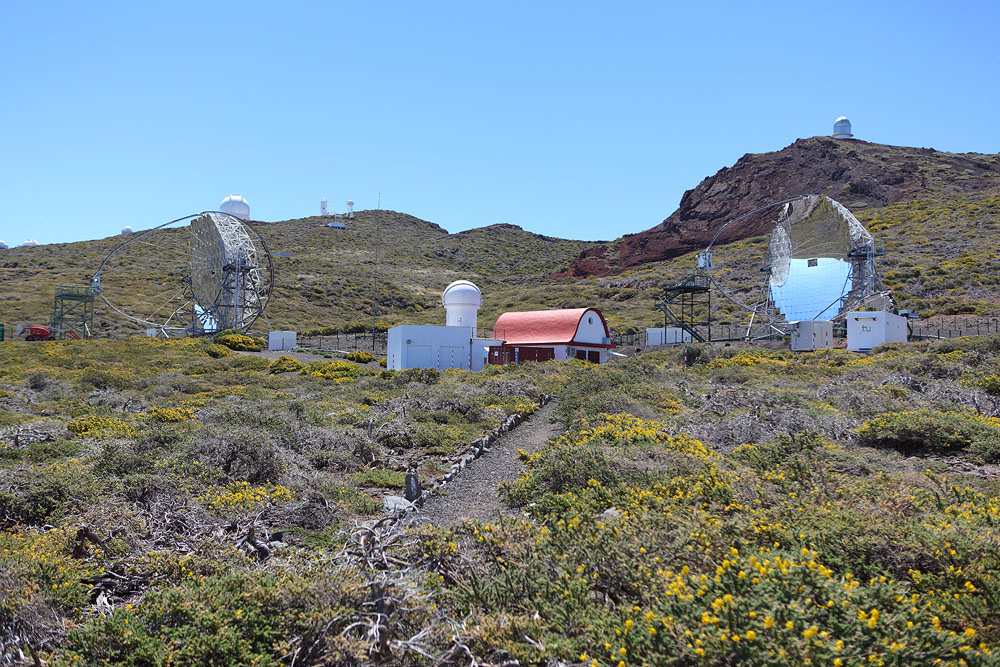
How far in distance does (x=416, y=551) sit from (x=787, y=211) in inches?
1463

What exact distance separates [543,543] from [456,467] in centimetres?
474

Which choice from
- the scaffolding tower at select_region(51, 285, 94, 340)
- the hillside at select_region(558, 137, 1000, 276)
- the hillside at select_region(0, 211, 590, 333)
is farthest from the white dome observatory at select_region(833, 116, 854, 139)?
the scaffolding tower at select_region(51, 285, 94, 340)

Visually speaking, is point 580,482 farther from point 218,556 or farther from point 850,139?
point 850,139

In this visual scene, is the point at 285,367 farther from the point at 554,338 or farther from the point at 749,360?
the point at 749,360

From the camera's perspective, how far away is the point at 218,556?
5.27m

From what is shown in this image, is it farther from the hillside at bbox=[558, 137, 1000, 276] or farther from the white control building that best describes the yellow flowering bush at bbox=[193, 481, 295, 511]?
the hillside at bbox=[558, 137, 1000, 276]

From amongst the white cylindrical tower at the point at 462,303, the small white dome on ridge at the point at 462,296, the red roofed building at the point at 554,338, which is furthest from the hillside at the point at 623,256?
the red roofed building at the point at 554,338

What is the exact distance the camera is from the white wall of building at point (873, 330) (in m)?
29.0

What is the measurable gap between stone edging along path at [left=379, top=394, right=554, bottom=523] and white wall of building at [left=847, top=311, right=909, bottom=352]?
20543mm

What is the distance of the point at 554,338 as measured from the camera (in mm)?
29547

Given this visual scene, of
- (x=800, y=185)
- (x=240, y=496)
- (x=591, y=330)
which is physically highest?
(x=800, y=185)

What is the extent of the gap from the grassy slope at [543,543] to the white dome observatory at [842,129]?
11050 cm

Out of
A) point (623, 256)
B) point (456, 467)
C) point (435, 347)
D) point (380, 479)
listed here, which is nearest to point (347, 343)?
point (435, 347)

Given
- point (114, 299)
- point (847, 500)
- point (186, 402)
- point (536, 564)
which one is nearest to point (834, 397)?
point (847, 500)
